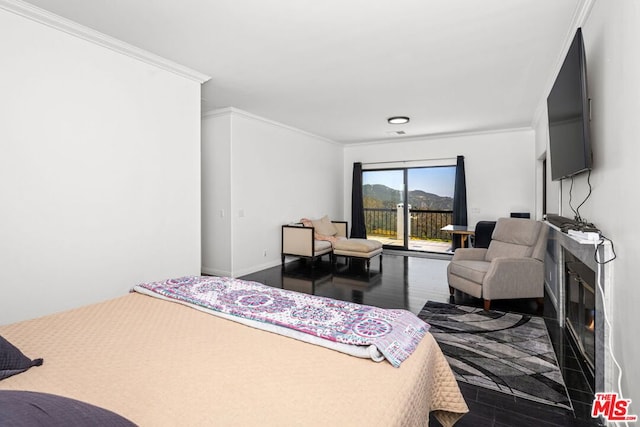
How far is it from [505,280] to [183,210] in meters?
3.68

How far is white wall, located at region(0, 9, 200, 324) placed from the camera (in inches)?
93.0

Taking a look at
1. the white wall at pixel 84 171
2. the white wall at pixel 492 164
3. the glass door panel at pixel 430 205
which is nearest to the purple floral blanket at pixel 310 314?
the white wall at pixel 84 171

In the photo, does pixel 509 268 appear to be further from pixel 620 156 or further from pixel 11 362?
pixel 11 362

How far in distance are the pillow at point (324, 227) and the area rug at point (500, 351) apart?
3004 mm

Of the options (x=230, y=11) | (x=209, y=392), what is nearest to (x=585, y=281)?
(x=209, y=392)

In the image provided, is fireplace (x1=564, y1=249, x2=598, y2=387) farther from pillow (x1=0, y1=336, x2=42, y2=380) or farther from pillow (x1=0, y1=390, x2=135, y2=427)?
pillow (x1=0, y1=336, x2=42, y2=380)

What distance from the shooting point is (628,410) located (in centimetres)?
156

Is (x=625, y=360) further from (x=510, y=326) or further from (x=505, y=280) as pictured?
(x=505, y=280)

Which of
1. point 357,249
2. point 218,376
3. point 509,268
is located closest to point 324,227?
point 357,249

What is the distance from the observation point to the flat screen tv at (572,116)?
191cm

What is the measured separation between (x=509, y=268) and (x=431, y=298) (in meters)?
0.97

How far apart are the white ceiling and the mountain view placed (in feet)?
9.19

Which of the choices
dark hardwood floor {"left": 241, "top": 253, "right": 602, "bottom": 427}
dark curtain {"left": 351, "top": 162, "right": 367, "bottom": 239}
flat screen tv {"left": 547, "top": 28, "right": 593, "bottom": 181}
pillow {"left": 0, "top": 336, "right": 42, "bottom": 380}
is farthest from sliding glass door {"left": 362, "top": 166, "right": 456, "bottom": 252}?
pillow {"left": 0, "top": 336, "right": 42, "bottom": 380}

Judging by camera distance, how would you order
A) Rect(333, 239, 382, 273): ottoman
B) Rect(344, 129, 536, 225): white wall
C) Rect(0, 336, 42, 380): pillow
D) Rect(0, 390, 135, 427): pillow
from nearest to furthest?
Rect(0, 390, 135, 427): pillow → Rect(0, 336, 42, 380): pillow → Rect(333, 239, 382, 273): ottoman → Rect(344, 129, 536, 225): white wall
